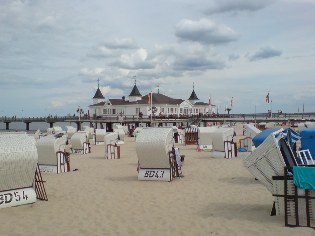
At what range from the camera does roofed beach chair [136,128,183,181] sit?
1409cm

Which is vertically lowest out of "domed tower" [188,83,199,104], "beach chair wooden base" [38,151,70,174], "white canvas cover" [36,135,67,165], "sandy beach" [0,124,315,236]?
"sandy beach" [0,124,315,236]

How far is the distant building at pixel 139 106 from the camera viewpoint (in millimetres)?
68375

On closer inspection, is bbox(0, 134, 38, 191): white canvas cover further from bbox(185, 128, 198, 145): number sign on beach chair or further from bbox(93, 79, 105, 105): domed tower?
bbox(93, 79, 105, 105): domed tower

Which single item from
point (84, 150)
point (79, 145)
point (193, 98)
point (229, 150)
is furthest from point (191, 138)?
point (193, 98)

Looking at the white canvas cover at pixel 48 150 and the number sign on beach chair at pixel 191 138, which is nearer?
the white canvas cover at pixel 48 150

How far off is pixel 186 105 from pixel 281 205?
2653 inches

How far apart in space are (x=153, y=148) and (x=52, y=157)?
5861 mm

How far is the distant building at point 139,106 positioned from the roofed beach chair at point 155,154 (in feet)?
164

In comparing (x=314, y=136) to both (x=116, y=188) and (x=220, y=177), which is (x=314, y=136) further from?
(x=116, y=188)

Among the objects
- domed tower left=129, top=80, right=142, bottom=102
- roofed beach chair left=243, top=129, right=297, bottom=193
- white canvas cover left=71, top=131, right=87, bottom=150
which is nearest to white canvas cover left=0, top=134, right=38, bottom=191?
roofed beach chair left=243, top=129, right=297, bottom=193

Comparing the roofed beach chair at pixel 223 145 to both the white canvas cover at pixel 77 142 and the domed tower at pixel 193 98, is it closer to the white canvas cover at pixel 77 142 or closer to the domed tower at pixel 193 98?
the white canvas cover at pixel 77 142

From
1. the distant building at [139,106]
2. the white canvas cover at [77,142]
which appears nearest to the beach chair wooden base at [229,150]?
the white canvas cover at [77,142]

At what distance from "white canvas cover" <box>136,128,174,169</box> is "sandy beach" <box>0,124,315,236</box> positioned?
2.50 feet

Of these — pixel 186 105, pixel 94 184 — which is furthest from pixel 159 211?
pixel 186 105
